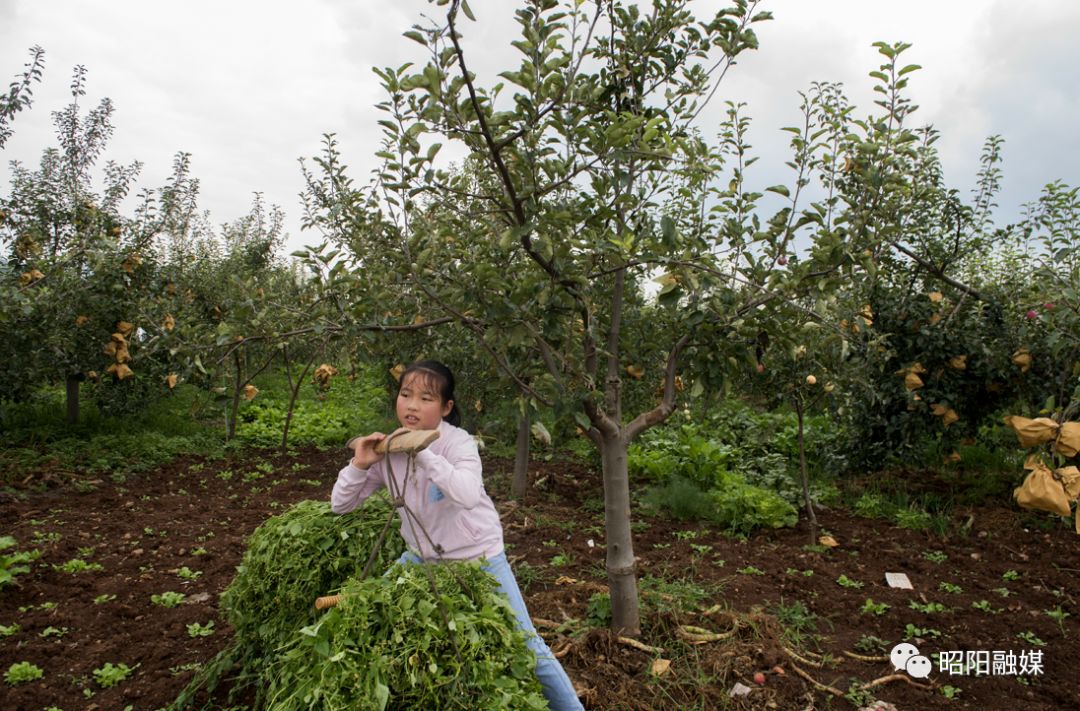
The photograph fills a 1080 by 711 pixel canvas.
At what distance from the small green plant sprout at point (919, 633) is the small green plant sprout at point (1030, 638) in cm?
36

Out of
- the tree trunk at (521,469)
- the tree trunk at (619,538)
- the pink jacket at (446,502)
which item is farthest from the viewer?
the tree trunk at (521,469)

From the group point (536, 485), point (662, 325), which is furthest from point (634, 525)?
point (662, 325)

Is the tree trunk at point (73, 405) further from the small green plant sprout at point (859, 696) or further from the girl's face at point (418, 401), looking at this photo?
the small green plant sprout at point (859, 696)

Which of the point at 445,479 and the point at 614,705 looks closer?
the point at 445,479

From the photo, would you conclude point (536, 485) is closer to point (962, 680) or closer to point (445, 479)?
point (962, 680)

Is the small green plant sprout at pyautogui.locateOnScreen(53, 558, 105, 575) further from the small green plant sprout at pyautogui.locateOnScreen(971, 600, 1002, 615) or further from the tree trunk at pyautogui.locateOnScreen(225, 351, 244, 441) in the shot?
the small green plant sprout at pyautogui.locateOnScreen(971, 600, 1002, 615)

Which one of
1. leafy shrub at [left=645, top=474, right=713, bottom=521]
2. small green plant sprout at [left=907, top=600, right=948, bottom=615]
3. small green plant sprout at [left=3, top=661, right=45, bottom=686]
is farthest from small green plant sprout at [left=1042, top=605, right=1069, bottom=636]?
small green plant sprout at [left=3, top=661, right=45, bottom=686]

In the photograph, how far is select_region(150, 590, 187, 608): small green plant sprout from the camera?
3738 millimetres

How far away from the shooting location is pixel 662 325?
392 cm

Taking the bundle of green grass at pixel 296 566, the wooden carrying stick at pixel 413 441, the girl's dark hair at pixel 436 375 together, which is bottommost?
the bundle of green grass at pixel 296 566

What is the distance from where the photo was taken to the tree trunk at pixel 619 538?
10.2 feet

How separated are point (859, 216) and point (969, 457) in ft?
16.0

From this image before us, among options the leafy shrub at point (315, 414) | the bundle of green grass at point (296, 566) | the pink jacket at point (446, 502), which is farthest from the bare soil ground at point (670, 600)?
the leafy shrub at point (315, 414)

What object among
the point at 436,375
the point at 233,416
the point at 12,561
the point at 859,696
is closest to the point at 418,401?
the point at 436,375
